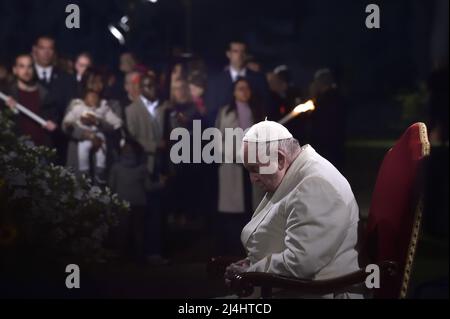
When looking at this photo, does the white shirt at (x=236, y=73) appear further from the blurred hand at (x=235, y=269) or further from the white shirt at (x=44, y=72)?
the blurred hand at (x=235, y=269)

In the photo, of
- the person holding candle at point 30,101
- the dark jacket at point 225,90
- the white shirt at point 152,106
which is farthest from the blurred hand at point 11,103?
the dark jacket at point 225,90

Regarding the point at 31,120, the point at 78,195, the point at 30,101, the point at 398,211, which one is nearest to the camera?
the point at 398,211

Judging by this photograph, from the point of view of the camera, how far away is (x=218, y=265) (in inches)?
131

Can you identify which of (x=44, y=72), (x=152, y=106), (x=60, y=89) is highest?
(x=44, y=72)

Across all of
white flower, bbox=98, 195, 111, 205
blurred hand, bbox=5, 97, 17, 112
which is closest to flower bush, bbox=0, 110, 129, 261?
white flower, bbox=98, 195, 111, 205

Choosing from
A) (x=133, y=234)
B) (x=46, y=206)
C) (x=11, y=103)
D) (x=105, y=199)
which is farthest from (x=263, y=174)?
(x=11, y=103)

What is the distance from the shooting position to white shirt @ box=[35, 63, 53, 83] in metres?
5.68

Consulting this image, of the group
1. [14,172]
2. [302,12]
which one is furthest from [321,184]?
[302,12]

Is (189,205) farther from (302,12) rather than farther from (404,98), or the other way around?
(302,12)

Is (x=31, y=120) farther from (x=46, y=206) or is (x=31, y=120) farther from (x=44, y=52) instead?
(x=46, y=206)

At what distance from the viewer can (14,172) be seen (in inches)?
176

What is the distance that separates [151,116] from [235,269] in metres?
2.62

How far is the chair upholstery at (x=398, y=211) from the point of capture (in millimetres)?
3002
